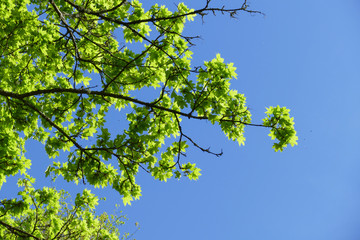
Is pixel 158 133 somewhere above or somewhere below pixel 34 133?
below

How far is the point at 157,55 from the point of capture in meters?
6.49

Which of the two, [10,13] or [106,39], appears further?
[106,39]

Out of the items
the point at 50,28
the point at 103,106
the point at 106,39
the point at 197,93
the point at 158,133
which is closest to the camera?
the point at 197,93

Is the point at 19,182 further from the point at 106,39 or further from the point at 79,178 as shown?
the point at 106,39

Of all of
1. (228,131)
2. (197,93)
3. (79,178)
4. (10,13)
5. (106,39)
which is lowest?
(79,178)

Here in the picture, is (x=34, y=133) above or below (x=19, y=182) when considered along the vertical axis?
above

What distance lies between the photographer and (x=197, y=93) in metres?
5.76

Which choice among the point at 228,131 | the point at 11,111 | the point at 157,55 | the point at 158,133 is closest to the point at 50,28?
the point at 11,111

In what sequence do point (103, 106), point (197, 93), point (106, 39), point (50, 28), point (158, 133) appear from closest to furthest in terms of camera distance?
point (197, 93) < point (158, 133) < point (50, 28) < point (103, 106) < point (106, 39)

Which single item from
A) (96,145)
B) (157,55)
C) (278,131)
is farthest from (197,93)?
(96,145)

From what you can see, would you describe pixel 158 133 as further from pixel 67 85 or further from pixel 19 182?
pixel 19 182

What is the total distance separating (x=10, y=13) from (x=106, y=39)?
7.06 feet

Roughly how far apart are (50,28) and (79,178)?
325 cm

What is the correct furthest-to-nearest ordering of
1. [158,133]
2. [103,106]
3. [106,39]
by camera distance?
[106,39] < [103,106] < [158,133]
